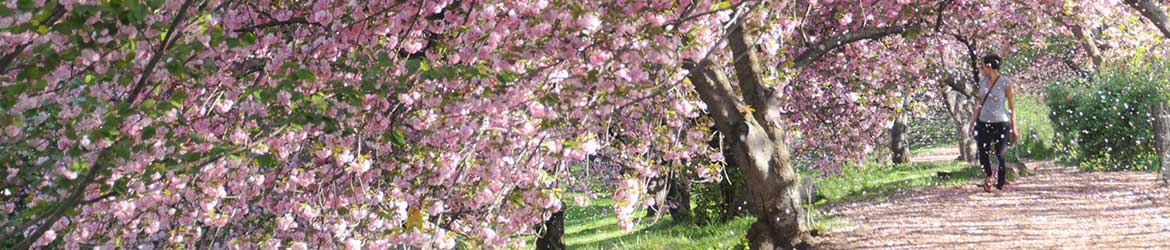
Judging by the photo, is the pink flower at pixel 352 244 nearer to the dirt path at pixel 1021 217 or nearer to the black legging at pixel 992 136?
the dirt path at pixel 1021 217

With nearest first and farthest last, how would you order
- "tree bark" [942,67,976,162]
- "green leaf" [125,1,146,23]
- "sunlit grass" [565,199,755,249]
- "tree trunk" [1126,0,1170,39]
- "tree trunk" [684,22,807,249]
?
1. "green leaf" [125,1,146,23]
2. "tree trunk" [684,22,807,249]
3. "tree trunk" [1126,0,1170,39]
4. "sunlit grass" [565,199,755,249]
5. "tree bark" [942,67,976,162]

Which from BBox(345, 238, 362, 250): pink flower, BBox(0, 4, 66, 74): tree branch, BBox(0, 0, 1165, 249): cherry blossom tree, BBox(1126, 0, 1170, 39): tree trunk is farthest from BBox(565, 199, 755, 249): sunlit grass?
BBox(1126, 0, 1170, 39): tree trunk

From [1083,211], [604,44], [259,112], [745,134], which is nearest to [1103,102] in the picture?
[1083,211]

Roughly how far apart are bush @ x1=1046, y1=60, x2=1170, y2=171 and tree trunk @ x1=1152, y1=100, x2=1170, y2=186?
819 millimetres

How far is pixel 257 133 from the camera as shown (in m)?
5.22

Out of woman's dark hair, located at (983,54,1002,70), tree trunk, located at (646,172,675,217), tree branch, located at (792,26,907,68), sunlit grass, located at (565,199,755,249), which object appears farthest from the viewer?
sunlit grass, located at (565,199,755,249)

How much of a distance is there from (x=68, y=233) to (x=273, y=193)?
1312 mm

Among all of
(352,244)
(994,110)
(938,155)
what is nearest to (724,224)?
(994,110)

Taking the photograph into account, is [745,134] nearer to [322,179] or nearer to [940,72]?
[322,179]

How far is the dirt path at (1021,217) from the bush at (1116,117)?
1248mm

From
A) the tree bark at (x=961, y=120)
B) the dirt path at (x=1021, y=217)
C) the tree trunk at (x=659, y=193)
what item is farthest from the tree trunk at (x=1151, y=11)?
the tree bark at (x=961, y=120)

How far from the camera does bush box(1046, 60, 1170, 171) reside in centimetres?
1464

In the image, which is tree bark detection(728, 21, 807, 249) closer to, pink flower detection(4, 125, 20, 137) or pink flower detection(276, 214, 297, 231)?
pink flower detection(276, 214, 297, 231)

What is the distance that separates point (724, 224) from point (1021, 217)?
3761 millimetres
